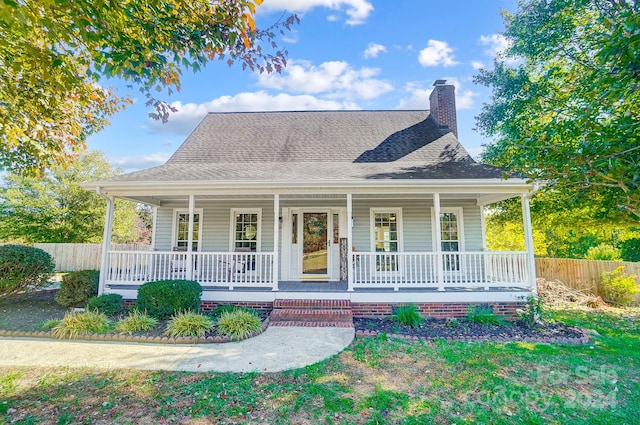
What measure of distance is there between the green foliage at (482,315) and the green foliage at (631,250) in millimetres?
13946

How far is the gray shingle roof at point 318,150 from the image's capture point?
8.08 metres

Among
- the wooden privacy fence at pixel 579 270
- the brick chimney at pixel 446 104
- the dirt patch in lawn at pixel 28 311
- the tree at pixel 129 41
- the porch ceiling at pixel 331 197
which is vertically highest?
the brick chimney at pixel 446 104

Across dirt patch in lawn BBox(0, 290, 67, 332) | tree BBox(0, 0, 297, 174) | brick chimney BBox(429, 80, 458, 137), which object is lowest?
dirt patch in lawn BBox(0, 290, 67, 332)

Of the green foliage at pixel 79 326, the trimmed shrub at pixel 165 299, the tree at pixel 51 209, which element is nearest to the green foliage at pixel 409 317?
the trimmed shrub at pixel 165 299

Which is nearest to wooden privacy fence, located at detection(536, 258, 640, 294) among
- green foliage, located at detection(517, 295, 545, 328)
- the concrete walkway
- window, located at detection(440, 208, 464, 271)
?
window, located at detection(440, 208, 464, 271)

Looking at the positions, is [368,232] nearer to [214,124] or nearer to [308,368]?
[308,368]

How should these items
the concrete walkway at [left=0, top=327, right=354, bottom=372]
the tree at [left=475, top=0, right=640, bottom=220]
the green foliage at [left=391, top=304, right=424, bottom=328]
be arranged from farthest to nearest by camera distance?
the green foliage at [left=391, top=304, right=424, bottom=328]
the concrete walkway at [left=0, top=327, right=354, bottom=372]
the tree at [left=475, top=0, right=640, bottom=220]

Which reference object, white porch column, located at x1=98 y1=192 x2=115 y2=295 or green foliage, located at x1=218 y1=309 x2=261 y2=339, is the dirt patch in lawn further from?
green foliage, located at x1=218 y1=309 x2=261 y2=339

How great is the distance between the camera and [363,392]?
370cm

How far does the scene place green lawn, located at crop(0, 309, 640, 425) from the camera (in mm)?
3203

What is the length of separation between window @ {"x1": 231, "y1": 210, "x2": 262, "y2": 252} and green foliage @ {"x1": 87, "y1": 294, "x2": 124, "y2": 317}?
352 centimetres

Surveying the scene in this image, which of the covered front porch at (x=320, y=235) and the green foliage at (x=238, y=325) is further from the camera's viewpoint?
the covered front porch at (x=320, y=235)

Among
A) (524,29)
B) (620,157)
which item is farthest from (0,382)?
(524,29)

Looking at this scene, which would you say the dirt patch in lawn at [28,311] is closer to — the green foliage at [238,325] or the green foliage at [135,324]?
the green foliage at [135,324]
